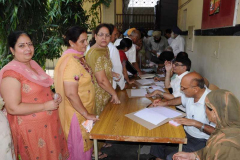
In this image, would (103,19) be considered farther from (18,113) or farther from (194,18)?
(18,113)

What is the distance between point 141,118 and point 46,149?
0.80m

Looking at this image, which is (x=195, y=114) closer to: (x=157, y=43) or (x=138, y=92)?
(x=138, y=92)

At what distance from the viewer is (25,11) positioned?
2510 millimetres

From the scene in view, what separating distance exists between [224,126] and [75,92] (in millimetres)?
1068

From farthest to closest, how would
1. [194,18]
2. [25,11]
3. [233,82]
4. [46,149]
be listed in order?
[194,18] → [25,11] → [233,82] → [46,149]

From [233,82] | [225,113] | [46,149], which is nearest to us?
[225,113]

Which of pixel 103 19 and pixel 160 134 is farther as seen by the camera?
pixel 103 19

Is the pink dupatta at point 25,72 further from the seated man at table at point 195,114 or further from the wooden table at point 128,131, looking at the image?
the seated man at table at point 195,114

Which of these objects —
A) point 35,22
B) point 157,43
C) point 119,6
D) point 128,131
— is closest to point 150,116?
point 128,131

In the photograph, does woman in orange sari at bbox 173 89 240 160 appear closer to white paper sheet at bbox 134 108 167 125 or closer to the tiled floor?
white paper sheet at bbox 134 108 167 125

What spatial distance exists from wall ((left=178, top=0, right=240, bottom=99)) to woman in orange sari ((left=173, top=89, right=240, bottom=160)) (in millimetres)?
1245

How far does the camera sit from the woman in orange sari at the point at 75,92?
5.11 ft

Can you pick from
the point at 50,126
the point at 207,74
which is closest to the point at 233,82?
the point at 207,74

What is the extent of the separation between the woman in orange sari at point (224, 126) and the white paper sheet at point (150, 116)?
0.47 metres
